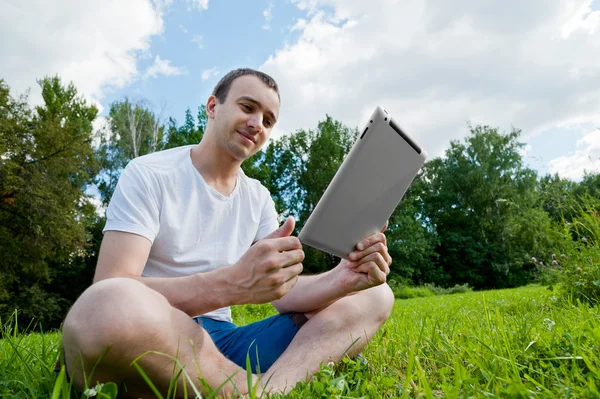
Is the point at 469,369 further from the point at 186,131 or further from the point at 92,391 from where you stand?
the point at 186,131

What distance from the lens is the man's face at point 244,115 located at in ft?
7.00

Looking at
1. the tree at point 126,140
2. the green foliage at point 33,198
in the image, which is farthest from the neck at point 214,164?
the tree at point 126,140

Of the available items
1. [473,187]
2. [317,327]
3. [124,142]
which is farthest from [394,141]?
[473,187]

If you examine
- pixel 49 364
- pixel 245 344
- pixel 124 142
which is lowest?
pixel 49 364

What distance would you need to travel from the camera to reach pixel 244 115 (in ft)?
7.09

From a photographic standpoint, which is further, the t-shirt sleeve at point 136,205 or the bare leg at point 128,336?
the t-shirt sleeve at point 136,205

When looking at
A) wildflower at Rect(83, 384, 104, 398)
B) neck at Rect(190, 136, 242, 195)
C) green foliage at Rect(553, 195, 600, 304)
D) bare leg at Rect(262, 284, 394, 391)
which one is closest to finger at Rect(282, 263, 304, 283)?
bare leg at Rect(262, 284, 394, 391)

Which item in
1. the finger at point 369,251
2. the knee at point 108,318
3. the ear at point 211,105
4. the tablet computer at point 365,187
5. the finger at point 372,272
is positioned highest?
the ear at point 211,105

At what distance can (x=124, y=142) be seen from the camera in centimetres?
2247

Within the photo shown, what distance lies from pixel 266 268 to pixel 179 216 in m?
0.66

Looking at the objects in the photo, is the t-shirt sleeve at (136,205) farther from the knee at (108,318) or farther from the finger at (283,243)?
the finger at (283,243)

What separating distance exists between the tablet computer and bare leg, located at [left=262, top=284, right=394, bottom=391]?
0.26m

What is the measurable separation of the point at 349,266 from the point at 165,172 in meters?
0.91

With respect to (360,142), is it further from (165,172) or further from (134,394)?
(134,394)
